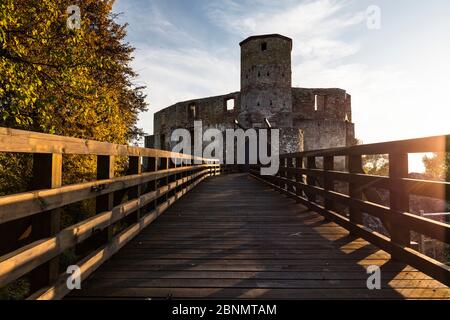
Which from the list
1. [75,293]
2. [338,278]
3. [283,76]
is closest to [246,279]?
[338,278]

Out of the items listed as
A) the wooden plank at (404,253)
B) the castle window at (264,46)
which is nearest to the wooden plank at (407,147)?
the wooden plank at (404,253)

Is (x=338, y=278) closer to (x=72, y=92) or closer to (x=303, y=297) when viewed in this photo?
(x=303, y=297)

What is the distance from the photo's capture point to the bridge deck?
246 centimetres

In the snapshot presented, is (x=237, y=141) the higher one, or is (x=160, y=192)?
(x=237, y=141)

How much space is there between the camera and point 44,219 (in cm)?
206

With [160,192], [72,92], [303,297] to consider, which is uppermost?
[72,92]

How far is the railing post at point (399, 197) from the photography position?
3.00 m

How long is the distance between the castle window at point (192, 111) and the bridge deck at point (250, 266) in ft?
120

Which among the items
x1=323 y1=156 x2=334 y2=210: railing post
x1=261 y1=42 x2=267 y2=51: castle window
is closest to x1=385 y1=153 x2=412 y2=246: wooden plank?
x1=323 y1=156 x2=334 y2=210: railing post

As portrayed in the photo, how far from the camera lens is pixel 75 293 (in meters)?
2.36

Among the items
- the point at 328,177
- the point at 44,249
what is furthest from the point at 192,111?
the point at 44,249

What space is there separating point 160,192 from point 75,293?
312cm

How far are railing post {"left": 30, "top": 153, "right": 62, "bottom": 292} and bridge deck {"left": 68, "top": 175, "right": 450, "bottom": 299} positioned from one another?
0.38 meters

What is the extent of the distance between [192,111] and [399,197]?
39722 mm
